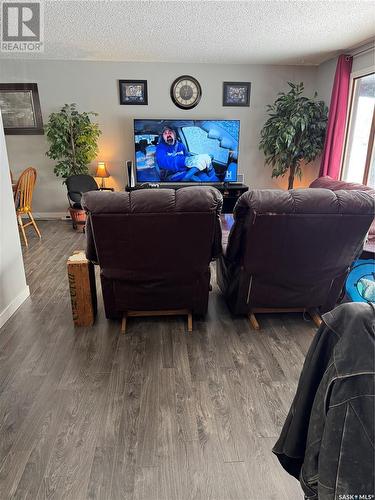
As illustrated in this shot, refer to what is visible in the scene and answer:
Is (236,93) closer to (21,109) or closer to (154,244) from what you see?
(21,109)

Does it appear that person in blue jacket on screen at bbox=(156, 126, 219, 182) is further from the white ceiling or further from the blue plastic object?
the blue plastic object

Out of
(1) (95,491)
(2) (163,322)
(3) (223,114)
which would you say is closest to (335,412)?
(1) (95,491)

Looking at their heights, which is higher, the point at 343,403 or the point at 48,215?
the point at 343,403

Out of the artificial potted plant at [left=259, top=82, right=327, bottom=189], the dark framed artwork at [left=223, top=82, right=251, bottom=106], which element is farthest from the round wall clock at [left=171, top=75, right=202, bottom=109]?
the artificial potted plant at [left=259, top=82, right=327, bottom=189]

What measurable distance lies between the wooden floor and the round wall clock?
12.2 ft

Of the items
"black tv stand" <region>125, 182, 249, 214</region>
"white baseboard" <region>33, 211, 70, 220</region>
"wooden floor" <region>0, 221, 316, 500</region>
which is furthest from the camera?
"white baseboard" <region>33, 211, 70, 220</region>

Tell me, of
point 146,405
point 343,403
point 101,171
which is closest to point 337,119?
point 101,171

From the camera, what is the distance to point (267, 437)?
1.35m

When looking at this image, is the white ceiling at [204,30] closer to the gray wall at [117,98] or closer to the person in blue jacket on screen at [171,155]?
the gray wall at [117,98]

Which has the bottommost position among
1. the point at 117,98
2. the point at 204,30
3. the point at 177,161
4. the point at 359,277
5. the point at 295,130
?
the point at 359,277

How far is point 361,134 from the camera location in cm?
400

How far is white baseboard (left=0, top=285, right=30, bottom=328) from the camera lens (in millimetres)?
2206

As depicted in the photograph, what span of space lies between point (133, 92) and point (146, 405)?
4.60m

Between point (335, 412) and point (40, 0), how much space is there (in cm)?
360
